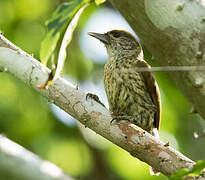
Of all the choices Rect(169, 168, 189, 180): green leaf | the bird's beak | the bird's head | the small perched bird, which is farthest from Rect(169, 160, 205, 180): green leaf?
the bird's beak

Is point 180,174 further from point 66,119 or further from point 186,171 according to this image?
point 66,119

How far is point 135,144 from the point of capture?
293 cm

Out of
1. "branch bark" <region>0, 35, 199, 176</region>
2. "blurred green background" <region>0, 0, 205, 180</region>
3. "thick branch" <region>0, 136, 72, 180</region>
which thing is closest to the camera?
"branch bark" <region>0, 35, 199, 176</region>

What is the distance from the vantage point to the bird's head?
4.69 meters

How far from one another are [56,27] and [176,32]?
831 mm

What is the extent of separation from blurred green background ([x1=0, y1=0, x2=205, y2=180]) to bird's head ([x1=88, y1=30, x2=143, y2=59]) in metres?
0.91

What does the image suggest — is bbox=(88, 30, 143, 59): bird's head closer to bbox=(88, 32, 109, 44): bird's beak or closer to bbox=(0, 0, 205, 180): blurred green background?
bbox=(88, 32, 109, 44): bird's beak

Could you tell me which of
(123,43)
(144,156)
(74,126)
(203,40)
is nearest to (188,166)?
(144,156)

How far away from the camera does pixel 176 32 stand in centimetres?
268

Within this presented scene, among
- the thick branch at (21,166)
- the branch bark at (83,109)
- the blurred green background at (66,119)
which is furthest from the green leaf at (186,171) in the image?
the blurred green background at (66,119)

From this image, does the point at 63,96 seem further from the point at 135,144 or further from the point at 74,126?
the point at 74,126

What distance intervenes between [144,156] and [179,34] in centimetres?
75

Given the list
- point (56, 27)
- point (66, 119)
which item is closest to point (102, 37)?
point (66, 119)

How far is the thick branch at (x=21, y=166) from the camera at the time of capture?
3.59m
